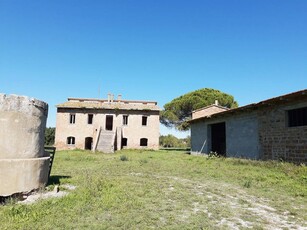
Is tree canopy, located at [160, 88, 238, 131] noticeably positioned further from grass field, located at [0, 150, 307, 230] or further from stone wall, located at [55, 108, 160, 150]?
grass field, located at [0, 150, 307, 230]

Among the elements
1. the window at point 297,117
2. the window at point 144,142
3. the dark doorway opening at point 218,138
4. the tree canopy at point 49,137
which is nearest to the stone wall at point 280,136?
the window at point 297,117

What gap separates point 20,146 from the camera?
219 inches

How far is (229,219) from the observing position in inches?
177

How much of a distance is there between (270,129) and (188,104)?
24.7 m

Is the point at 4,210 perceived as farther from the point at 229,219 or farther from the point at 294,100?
the point at 294,100

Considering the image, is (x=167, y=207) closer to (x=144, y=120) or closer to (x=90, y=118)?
(x=144, y=120)

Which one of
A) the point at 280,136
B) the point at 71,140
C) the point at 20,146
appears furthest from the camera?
the point at 71,140

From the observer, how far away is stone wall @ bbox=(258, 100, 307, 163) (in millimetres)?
10223

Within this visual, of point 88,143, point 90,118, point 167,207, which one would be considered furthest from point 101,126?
point 167,207

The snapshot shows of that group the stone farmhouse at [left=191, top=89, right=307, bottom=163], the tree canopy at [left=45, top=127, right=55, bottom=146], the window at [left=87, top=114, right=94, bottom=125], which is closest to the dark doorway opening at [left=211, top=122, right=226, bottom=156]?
the stone farmhouse at [left=191, top=89, right=307, bottom=163]

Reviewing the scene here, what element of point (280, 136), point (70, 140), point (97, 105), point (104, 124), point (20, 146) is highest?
point (97, 105)

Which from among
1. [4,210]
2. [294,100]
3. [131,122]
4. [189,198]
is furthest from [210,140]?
[4,210]

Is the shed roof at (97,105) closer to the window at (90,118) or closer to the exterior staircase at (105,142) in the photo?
the window at (90,118)

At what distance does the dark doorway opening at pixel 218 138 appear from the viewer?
21.5 meters
